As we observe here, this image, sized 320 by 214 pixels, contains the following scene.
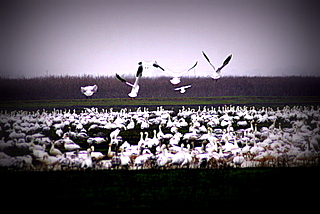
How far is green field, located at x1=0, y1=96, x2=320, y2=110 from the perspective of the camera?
40.7 feet

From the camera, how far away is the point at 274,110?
41.8 ft

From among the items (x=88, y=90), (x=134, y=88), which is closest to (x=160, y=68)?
(x=134, y=88)

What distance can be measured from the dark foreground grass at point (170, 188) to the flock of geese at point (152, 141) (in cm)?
25

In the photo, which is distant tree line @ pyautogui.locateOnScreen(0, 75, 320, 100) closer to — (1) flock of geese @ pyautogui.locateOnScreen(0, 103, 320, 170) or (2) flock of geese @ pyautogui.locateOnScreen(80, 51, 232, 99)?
(2) flock of geese @ pyautogui.locateOnScreen(80, 51, 232, 99)

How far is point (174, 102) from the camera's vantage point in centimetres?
1345

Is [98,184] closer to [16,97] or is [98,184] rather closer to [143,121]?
[143,121]

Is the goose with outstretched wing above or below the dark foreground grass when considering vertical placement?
above

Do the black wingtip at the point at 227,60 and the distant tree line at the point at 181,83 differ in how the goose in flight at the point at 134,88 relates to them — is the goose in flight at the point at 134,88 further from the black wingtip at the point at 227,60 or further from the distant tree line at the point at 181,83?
the black wingtip at the point at 227,60

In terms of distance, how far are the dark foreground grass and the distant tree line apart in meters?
6.13

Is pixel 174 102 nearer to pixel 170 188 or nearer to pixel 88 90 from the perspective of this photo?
pixel 88 90

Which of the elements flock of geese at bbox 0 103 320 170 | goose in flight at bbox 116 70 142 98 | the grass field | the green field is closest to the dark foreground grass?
the grass field

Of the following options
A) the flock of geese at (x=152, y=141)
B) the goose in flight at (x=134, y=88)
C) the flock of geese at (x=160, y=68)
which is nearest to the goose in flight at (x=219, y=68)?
the flock of geese at (x=160, y=68)

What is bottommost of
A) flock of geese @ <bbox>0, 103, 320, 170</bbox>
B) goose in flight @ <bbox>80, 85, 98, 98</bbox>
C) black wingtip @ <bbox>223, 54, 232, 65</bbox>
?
flock of geese @ <bbox>0, 103, 320, 170</bbox>

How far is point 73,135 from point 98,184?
3710mm
